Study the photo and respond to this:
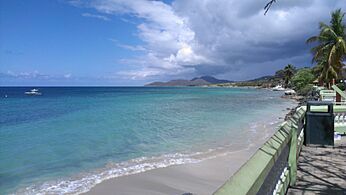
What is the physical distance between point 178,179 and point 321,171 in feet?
17.4

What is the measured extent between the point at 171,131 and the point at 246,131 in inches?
195

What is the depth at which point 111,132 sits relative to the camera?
20.4m

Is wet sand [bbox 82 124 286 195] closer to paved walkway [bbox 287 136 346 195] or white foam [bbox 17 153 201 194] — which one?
white foam [bbox 17 153 201 194]

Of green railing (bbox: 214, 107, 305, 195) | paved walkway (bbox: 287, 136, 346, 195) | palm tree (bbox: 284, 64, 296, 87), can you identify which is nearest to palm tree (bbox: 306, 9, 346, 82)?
paved walkway (bbox: 287, 136, 346, 195)

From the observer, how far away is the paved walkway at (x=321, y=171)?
3994 millimetres

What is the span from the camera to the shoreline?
8.45 metres

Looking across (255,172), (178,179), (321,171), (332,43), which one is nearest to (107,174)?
(178,179)

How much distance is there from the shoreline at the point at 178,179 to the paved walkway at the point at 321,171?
3387 mm

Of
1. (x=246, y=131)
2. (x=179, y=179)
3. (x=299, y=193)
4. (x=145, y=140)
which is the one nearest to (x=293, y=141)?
(x=299, y=193)

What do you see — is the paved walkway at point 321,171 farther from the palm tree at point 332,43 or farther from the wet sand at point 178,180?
the palm tree at point 332,43

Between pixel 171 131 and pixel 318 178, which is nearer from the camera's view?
pixel 318 178

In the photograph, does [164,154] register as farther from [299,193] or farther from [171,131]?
[299,193]

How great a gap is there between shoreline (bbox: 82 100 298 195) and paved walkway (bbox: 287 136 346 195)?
339 centimetres

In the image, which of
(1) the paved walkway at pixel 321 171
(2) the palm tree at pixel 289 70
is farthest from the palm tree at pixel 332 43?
(2) the palm tree at pixel 289 70
